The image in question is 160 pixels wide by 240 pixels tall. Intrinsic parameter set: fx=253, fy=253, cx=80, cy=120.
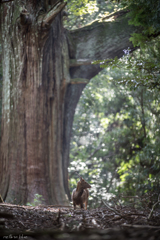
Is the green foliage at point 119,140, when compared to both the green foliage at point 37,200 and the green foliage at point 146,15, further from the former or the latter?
the green foliage at point 37,200

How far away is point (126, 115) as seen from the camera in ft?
34.0

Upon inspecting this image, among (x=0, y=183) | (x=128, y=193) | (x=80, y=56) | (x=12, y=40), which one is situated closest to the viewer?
(x=0, y=183)

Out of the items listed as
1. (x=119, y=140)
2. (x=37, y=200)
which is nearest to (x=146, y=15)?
(x=37, y=200)

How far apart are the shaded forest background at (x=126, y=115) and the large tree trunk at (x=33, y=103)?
1.40 meters

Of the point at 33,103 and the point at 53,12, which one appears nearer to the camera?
the point at 53,12

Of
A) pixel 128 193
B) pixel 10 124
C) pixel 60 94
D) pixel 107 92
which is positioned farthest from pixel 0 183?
pixel 107 92

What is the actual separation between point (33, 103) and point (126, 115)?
18.3 ft

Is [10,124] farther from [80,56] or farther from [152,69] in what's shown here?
[152,69]

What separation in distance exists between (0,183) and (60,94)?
98.2 inches

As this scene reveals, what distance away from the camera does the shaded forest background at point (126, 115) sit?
4.23 meters

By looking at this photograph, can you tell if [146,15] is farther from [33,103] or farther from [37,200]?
[37,200]

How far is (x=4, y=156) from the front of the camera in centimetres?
555

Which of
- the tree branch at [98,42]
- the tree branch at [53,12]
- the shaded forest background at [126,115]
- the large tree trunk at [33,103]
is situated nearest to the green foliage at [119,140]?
the shaded forest background at [126,115]

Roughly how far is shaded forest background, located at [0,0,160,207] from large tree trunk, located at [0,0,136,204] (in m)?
1.40
